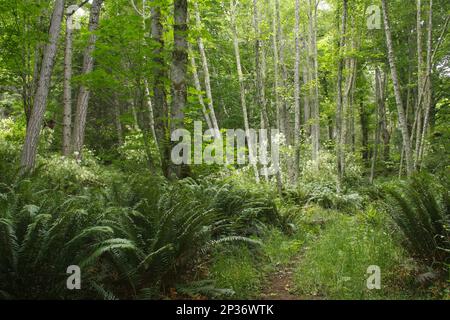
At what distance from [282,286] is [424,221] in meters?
1.96

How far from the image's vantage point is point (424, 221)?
4.48 meters

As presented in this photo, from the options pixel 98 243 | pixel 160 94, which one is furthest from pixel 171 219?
pixel 160 94

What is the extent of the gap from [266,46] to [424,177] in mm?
15867

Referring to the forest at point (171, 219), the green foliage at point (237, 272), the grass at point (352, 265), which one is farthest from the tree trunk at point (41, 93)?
the grass at point (352, 265)

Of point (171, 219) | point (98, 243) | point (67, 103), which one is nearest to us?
point (98, 243)

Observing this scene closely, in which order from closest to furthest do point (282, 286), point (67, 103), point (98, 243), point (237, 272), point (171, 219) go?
point (98, 243) → point (171, 219) → point (237, 272) → point (282, 286) → point (67, 103)

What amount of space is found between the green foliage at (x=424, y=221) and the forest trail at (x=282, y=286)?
4.94 ft

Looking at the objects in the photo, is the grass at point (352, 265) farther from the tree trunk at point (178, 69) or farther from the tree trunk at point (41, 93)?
the tree trunk at point (41, 93)

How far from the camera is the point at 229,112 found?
22.8 meters

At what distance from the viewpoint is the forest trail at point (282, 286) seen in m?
4.17

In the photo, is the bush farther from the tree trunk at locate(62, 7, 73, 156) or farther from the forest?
the tree trunk at locate(62, 7, 73, 156)

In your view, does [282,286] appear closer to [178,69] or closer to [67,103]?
[178,69]
